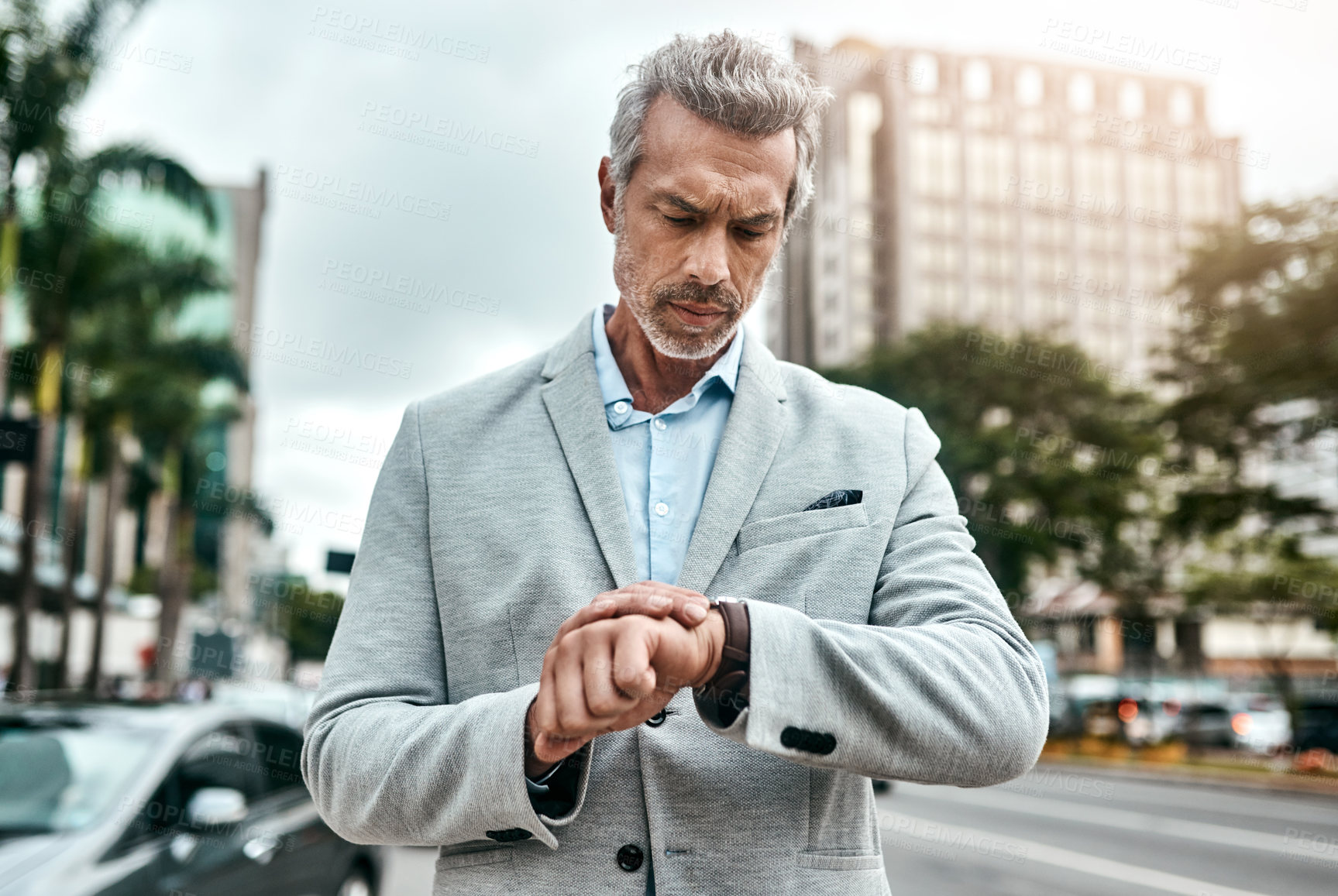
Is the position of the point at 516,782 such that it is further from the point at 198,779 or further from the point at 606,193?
the point at 198,779

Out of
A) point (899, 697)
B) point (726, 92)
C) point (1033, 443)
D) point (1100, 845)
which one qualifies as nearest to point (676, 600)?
point (899, 697)

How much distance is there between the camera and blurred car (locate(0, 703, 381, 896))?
4484 millimetres

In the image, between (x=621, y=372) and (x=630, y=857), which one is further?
(x=621, y=372)

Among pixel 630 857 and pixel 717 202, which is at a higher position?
pixel 717 202

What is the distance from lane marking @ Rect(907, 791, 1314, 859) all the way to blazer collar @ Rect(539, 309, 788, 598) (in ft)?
36.9

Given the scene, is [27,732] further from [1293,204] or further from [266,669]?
[266,669]

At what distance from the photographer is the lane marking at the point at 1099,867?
29.5ft

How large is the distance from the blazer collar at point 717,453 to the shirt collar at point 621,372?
0.04ft

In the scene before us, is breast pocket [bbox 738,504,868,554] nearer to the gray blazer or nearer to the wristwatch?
the gray blazer

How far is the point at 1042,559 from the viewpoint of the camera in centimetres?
2972

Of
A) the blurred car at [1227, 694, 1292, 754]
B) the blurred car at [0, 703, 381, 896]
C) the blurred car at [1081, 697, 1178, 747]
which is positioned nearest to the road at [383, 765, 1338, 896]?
the blurred car at [0, 703, 381, 896]

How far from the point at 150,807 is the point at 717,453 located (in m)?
4.41

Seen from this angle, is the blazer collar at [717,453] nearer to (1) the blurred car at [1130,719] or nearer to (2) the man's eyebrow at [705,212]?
(2) the man's eyebrow at [705,212]

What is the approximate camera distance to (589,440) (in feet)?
4.97
